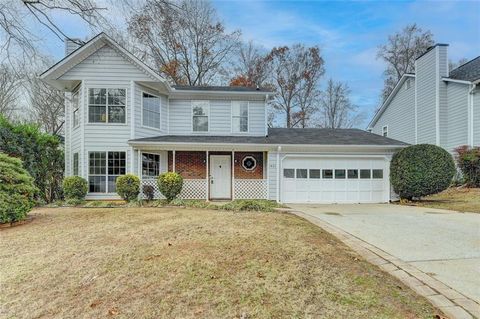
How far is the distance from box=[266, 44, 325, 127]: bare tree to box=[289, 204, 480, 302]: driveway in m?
21.4

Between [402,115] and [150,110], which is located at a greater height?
[402,115]

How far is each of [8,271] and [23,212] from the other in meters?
4.04

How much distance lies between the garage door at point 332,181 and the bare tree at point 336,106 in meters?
18.9

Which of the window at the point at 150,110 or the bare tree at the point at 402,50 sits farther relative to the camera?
the bare tree at the point at 402,50

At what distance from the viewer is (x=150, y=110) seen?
15117mm

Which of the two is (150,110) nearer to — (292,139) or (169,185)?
(169,185)

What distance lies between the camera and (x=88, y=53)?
13867 millimetres

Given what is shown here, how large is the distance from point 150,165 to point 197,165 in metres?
2.21

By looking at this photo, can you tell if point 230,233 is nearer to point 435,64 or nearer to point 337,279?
point 337,279

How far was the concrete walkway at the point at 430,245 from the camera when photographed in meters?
3.82

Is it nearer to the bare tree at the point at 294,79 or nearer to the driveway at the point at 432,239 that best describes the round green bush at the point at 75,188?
the driveway at the point at 432,239

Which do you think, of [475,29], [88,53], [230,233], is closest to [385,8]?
[475,29]

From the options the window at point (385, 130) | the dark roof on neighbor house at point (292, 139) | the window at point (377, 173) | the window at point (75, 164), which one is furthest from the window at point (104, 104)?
the window at point (385, 130)

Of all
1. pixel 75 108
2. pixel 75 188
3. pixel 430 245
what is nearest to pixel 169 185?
pixel 75 188
